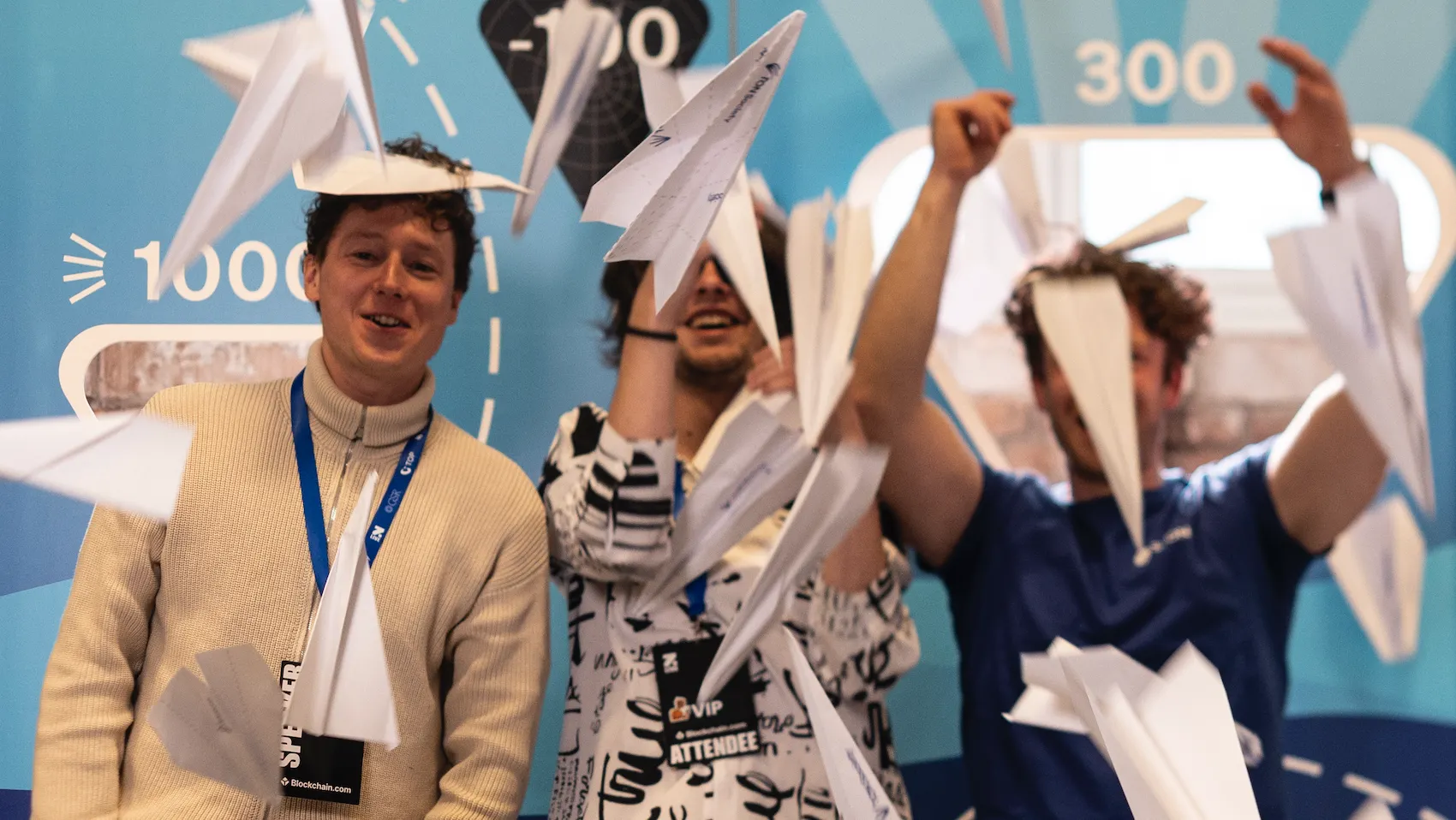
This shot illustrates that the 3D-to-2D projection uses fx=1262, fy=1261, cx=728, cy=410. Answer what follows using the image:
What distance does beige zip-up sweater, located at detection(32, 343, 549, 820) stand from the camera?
4.84 ft

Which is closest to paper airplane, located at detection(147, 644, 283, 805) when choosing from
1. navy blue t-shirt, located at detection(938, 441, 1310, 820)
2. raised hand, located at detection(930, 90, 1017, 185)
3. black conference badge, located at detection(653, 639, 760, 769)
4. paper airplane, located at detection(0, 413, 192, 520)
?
paper airplane, located at detection(0, 413, 192, 520)

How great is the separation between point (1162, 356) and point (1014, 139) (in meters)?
0.47

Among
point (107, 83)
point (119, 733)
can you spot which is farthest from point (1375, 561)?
point (107, 83)

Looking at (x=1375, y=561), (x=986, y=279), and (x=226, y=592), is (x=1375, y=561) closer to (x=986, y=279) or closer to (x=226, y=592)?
(x=986, y=279)

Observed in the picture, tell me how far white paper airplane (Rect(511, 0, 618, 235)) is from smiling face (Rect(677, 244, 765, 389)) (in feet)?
0.96

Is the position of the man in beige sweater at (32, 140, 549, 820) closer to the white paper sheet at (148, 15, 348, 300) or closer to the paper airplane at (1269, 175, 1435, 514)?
the white paper sheet at (148, 15, 348, 300)

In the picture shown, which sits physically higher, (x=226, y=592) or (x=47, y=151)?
(x=47, y=151)

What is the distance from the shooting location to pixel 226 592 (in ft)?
4.98

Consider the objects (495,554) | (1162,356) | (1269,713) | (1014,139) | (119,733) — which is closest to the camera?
(119,733)

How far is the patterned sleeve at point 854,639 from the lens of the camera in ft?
5.73

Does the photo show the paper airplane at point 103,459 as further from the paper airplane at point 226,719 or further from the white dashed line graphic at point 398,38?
the white dashed line graphic at point 398,38

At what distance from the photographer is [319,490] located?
62.6 inches

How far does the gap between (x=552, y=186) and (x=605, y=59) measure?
234 millimetres

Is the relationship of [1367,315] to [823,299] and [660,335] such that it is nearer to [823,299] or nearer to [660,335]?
[823,299]
